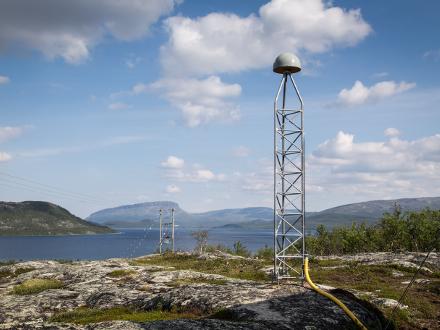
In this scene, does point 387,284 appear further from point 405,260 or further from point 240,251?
point 240,251

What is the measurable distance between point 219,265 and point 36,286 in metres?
18.8

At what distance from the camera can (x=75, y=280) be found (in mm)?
34250

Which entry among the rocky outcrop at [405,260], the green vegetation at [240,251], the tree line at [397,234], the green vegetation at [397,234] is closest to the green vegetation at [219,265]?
the rocky outcrop at [405,260]

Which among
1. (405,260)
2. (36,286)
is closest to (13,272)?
(36,286)

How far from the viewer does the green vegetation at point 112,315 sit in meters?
18.4

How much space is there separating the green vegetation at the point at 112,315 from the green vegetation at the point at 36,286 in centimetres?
884

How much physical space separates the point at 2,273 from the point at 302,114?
123ft

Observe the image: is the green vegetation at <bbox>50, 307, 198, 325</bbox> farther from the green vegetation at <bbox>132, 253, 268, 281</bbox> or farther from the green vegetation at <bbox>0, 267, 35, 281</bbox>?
the green vegetation at <bbox>0, 267, 35, 281</bbox>

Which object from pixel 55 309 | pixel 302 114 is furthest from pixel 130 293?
pixel 302 114

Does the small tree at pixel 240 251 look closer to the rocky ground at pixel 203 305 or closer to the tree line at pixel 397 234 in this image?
the tree line at pixel 397 234

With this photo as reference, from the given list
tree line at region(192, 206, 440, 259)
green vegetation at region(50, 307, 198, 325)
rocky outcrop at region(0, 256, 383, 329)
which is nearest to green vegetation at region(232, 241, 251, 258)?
tree line at region(192, 206, 440, 259)

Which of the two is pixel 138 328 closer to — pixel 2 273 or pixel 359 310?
pixel 359 310

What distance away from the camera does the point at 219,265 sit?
146 ft

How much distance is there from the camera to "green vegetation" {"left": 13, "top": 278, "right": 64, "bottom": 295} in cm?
2983
